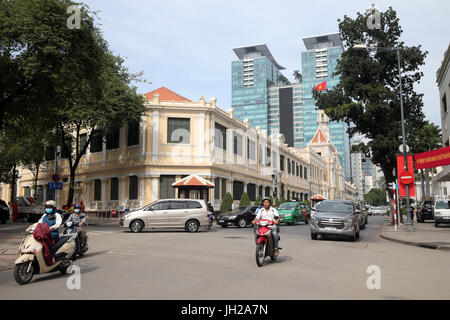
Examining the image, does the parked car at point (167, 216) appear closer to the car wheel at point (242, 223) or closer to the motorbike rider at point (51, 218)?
the car wheel at point (242, 223)

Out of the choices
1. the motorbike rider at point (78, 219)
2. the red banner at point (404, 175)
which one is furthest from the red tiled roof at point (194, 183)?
the motorbike rider at point (78, 219)

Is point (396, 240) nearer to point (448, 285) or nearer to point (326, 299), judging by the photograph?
point (448, 285)

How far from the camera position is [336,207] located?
658 inches

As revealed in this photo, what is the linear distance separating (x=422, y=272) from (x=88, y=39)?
16592 mm

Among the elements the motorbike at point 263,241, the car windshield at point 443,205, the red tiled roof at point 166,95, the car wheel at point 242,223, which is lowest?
the car wheel at point 242,223

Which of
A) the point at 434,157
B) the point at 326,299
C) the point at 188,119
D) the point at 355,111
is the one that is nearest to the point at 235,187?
the point at 188,119

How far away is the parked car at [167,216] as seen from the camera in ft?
65.8

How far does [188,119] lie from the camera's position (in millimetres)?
34250

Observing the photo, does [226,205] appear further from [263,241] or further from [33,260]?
[33,260]

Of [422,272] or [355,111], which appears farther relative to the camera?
[355,111]

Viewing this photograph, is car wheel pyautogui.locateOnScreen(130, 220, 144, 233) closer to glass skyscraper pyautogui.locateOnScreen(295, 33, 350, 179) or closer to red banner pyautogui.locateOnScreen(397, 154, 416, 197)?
red banner pyautogui.locateOnScreen(397, 154, 416, 197)

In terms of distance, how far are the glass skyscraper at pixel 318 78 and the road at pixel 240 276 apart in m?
141

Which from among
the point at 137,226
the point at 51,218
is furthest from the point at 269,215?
the point at 137,226

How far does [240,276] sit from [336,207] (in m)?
9.84
